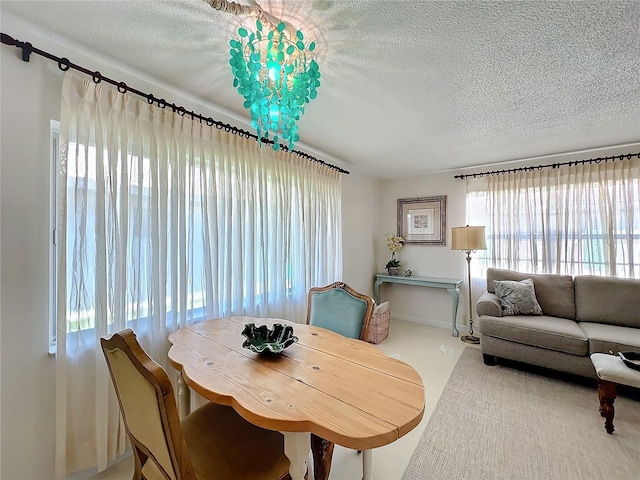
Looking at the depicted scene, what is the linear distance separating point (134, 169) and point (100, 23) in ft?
2.38

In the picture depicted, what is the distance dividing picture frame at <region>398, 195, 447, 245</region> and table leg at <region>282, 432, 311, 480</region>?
148 inches

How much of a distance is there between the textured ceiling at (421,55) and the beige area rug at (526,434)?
237 centimetres

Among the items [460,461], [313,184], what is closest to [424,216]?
[313,184]

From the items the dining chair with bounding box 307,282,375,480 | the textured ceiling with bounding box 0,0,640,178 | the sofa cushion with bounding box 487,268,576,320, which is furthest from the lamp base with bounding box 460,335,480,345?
the textured ceiling with bounding box 0,0,640,178

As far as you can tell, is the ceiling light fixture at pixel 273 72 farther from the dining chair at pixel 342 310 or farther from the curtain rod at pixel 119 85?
the dining chair at pixel 342 310

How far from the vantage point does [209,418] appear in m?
1.26

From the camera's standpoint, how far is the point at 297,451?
36.6 inches

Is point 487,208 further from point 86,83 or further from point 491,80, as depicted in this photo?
point 86,83

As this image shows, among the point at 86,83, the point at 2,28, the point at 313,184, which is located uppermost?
the point at 2,28

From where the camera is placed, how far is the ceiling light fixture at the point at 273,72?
1.26m

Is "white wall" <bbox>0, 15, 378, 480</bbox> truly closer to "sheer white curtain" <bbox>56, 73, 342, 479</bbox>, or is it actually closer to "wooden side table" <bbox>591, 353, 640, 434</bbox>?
"sheer white curtain" <bbox>56, 73, 342, 479</bbox>

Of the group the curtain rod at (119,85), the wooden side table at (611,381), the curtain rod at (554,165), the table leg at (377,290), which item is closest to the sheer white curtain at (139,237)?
the curtain rod at (119,85)

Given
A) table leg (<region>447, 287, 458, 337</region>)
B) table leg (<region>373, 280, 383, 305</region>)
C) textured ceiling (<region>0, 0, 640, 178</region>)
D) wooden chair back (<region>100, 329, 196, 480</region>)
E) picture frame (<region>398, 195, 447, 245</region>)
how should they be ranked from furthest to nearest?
table leg (<region>373, 280, 383, 305</region>)
picture frame (<region>398, 195, 447, 245</region>)
table leg (<region>447, 287, 458, 337</region>)
textured ceiling (<region>0, 0, 640, 178</region>)
wooden chair back (<region>100, 329, 196, 480</region>)

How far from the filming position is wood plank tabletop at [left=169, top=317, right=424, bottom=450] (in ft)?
2.75
